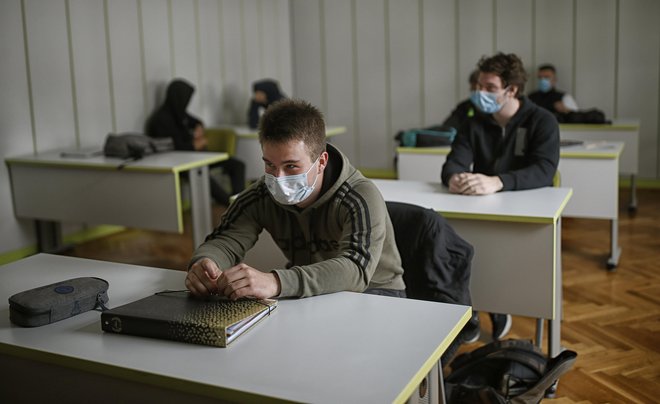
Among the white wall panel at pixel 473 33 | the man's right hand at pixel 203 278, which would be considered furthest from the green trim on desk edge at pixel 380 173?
the man's right hand at pixel 203 278

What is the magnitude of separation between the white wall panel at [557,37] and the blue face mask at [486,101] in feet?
14.3

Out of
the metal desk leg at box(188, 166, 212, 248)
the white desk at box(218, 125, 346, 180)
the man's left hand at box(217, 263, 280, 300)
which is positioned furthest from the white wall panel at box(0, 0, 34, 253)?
the man's left hand at box(217, 263, 280, 300)

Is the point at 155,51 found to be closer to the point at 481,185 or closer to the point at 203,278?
the point at 481,185

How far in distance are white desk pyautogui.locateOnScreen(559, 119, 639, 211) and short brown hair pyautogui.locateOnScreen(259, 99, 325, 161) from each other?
158 inches

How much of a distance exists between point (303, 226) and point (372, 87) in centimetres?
630

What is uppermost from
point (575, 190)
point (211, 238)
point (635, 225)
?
point (211, 238)

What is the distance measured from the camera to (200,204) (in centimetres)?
476

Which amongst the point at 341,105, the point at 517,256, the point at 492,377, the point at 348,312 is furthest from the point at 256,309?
the point at 341,105

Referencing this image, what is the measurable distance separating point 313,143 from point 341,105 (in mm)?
6535

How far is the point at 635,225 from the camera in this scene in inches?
225

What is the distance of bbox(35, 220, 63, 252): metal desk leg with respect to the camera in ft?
17.5

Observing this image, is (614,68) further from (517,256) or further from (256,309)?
(256,309)

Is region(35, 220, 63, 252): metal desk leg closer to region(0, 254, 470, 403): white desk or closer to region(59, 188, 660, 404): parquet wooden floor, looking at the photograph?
region(59, 188, 660, 404): parquet wooden floor

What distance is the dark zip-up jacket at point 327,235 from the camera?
198 cm
